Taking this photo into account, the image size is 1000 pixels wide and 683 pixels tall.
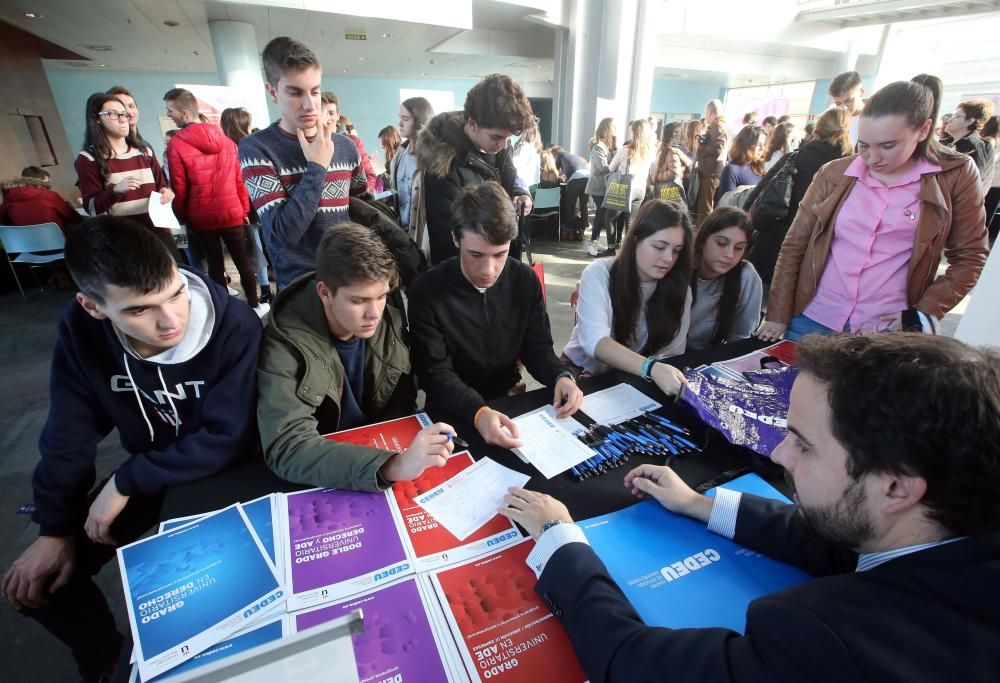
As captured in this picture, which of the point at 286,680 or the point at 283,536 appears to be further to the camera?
the point at 283,536

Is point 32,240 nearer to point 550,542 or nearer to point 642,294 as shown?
point 642,294

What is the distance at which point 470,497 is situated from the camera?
1.00m

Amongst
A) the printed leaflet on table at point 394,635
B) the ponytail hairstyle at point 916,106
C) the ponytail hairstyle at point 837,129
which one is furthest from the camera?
the ponytail hairstyle at point 837,129

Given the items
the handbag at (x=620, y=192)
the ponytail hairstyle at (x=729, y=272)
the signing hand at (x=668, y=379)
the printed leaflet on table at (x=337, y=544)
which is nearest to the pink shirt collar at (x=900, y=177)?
the ponytail hairstyle at (x=729, y=272)

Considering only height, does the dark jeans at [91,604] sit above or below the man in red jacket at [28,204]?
below

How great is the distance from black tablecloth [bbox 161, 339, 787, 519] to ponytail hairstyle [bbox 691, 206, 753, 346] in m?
0.81

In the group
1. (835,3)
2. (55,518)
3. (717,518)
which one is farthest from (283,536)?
(835,3)

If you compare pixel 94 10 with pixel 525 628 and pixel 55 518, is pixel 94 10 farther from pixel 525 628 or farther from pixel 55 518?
pixel 525 628

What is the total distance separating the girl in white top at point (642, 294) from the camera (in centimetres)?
172

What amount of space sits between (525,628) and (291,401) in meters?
0.76

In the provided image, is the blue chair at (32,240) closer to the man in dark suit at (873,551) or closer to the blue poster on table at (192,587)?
the blue poster on table at (192,587)

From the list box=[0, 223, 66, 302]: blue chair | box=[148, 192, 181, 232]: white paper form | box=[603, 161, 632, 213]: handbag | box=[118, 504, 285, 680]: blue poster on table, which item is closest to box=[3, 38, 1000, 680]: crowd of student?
box=[118, 504, 285, 680]: blue poster on table

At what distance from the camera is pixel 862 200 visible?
1775 millimetres

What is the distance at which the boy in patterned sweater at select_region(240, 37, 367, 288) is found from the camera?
1.65 m
